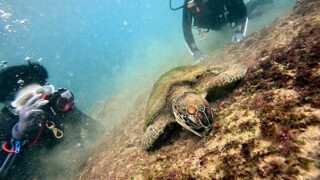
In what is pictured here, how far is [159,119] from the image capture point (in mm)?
4051

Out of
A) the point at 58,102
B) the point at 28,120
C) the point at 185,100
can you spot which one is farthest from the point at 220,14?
the point at 28,120

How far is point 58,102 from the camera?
20.0ft

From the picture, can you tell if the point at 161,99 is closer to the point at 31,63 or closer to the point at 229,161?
the point at 229,161

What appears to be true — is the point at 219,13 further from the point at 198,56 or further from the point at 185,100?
the point at 185,100

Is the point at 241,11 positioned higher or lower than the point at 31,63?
lower

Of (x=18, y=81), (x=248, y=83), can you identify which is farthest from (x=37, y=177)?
(x=248, y=83)

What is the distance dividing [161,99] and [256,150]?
235 cm

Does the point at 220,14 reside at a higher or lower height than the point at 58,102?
lower

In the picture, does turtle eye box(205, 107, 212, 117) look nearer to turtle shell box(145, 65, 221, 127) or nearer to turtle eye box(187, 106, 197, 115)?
turtle eye box(187, 106, 197, 115)

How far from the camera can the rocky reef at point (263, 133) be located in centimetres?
194

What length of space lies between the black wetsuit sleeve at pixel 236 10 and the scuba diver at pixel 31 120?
282 inches

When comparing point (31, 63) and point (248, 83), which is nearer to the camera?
point (248, 83)

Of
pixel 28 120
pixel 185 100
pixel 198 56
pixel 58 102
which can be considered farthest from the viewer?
pixel 198 56

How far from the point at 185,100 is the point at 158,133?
0.75 m
